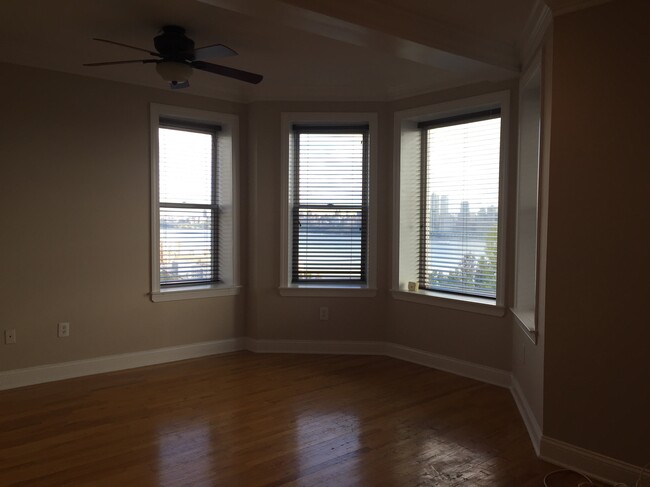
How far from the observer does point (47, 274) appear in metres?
4.14

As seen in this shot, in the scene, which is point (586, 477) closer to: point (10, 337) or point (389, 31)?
point (389, 31)

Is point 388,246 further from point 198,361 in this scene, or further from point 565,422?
point 565,422

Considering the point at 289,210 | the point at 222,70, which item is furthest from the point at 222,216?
the point at 222,70

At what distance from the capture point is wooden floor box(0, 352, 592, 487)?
8.93ft

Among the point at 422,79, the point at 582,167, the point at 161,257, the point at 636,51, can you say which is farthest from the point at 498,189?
the point at 161,257

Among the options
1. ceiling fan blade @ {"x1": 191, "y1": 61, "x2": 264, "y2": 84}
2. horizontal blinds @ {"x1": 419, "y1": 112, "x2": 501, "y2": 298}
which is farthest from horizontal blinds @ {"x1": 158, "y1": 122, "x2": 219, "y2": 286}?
horizontal blinds @ {"x1": 419, "y1": 112, "x2": 501, "y2": 298}

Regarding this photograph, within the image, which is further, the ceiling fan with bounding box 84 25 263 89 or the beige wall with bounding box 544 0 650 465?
the ceiling fan with bounding box 84 25 263 89

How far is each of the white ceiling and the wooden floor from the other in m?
2.39

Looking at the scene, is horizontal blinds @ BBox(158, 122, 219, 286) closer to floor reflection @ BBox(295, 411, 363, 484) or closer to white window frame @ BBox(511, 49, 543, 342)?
floor reflection @ BBox(295, 411, 363, 484)

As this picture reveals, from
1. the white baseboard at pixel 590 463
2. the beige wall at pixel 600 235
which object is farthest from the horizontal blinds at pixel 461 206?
the white baseboard at pixel 590 463

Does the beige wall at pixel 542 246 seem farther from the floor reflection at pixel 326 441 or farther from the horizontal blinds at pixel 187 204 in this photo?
the horizontal blinds at pixel 187 204

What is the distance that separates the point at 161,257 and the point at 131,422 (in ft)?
5.90

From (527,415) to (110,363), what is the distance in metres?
3.35

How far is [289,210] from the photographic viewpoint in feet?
16.7
